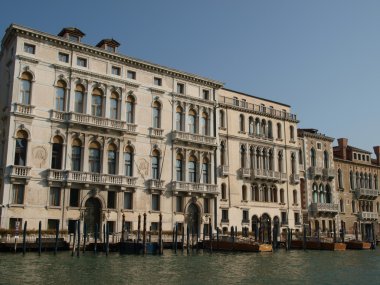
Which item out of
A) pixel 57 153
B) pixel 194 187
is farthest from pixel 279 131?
pixel 57 153

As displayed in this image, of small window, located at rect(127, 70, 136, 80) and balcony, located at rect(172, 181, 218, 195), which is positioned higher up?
small window, located at rect(127, 70, 136, 80)

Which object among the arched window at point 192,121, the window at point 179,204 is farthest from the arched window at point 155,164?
the arched window at point 192,121

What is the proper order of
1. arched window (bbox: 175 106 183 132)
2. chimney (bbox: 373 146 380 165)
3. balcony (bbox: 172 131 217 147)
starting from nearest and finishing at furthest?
balcony (bbox: 172 131 217 147), arched window (bbox: 175 106 183 132), chimney (bbox: 373 146 380 165)

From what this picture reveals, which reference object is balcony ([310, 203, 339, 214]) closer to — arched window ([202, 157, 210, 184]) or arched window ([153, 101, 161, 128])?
arched window ([202, 157, 210, 184])

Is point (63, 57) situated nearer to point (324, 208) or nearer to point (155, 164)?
point (155, 164)

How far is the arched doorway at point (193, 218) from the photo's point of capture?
34750 mm

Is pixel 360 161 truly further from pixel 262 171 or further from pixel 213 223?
pixel 213 223

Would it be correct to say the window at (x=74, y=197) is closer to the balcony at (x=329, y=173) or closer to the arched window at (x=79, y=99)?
the arched window at (x=79, y=99)

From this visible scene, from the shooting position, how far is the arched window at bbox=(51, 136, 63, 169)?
29.4 m

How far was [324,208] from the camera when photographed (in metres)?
44.0

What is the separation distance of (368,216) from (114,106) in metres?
30.2

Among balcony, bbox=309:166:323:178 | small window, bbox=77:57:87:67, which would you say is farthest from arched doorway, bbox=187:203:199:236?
balcony, bbox=309:166:323:178

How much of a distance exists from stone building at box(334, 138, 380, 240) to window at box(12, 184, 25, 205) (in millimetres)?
30846

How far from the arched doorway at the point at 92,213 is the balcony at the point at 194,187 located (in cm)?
578
